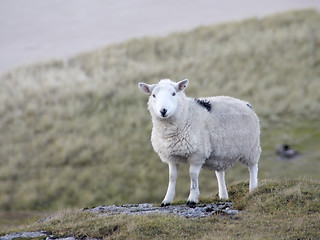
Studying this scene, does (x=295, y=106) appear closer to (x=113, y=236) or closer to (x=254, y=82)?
(x=254, y=82)

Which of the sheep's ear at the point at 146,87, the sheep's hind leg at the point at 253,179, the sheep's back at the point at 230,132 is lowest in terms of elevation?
the sheep's hind leg at the point at 253,179

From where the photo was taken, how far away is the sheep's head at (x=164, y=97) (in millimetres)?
12163

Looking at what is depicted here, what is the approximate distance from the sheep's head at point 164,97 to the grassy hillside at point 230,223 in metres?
2.50

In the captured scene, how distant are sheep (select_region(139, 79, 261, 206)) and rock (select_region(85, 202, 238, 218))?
12.2 inches

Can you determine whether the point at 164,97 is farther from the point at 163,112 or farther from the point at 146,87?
the point at 146,87

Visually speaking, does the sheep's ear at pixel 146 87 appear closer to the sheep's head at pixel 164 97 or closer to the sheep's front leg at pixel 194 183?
the sheep's head at pixel 164 97

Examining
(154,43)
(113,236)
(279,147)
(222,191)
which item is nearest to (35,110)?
(154,43)

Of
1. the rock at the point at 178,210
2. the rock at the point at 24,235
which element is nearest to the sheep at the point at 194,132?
the rock at the point at 178,210

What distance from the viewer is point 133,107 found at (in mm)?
37312

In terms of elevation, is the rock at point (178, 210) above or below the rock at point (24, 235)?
below

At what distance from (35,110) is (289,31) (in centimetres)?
2323

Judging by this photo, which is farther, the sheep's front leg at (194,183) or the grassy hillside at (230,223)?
the sheep's front leg at (194,183)

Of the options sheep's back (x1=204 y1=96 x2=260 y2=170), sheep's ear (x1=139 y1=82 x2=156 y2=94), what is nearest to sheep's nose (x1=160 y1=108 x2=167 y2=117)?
sheep's ear (x1=139 y1=82 x2=156 y2=94)

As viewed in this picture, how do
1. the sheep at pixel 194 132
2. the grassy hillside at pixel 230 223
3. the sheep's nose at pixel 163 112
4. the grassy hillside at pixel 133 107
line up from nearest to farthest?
the grassy hillside at pixel 230 223, the sheep's nose at pixel 163 112, the sheep at pixel 194 132, the grassy hillside at pixel 133 107
